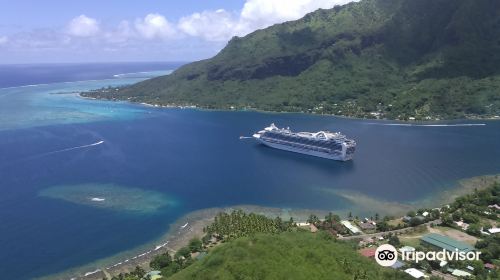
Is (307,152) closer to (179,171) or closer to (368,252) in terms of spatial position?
(179,171)

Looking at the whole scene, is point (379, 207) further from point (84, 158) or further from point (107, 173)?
point (84, 158)

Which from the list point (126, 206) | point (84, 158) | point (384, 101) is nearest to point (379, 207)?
point (126, 206)

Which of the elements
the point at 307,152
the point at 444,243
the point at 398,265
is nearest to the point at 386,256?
the point at 398,265

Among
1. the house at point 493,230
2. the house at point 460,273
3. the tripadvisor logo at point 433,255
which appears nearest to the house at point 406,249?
the tripadvisor logo at point 433,255

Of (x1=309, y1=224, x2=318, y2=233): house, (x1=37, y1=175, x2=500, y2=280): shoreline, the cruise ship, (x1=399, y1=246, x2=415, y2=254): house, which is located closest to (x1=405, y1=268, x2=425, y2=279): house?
(x1=399, y1=246, x2=415, y2=254): house

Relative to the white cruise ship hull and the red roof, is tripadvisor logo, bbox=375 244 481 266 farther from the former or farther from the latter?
the white cruise ship hull

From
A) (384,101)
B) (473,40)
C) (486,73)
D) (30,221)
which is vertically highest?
(473,40)

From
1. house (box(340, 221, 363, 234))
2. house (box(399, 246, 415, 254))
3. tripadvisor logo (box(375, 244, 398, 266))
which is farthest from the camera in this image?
house (box(340, 221, 363, 234))
